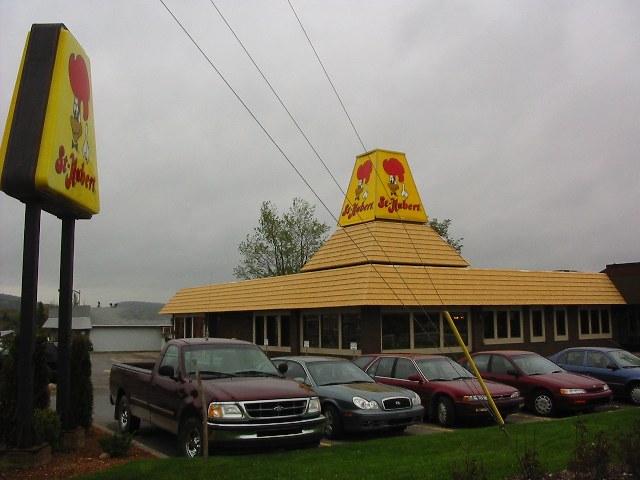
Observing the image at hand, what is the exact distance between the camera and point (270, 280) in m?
29.9

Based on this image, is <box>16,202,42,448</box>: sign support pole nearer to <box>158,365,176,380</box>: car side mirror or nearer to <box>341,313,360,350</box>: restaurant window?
<box>158,365,176,380</box>: car side mirror

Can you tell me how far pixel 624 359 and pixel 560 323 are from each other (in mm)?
12798

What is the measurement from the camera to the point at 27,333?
8.91m

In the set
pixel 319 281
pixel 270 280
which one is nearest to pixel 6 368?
pixel 319 281

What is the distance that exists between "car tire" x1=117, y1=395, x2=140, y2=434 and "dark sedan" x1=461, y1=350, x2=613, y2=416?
27.7 ft

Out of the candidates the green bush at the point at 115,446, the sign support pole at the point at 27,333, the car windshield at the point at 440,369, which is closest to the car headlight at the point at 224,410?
the green bush at the point at 115,446

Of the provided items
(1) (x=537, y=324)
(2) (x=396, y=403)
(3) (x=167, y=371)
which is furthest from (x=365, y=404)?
(1) (x=537, y=324)

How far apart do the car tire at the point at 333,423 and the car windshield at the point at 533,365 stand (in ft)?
19.5

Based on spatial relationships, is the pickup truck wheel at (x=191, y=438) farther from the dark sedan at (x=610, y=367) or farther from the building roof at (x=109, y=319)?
the building roof at (x=109, y=319)

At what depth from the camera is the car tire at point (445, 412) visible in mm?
13227

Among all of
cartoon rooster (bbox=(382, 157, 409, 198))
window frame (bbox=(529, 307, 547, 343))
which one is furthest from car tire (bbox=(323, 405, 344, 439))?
window frame (bbox=(529, 307, 547, 343))

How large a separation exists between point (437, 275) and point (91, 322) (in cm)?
4427

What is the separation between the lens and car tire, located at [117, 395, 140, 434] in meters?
12.4

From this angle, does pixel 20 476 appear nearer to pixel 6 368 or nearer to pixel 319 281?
pixel 6 368
